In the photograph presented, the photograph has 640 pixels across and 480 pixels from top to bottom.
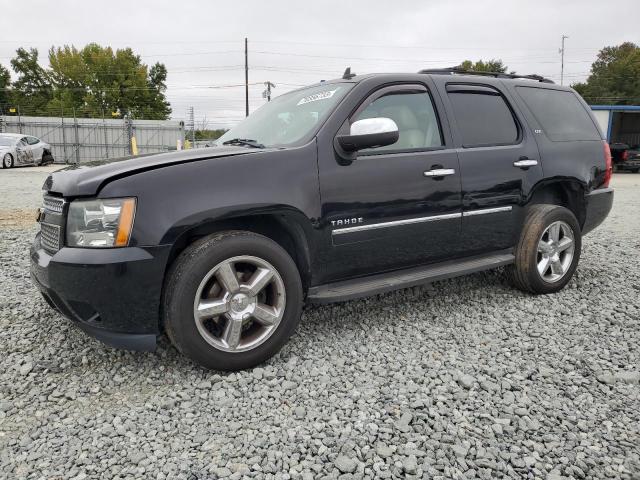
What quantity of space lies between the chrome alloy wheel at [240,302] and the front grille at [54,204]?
2.90 ft

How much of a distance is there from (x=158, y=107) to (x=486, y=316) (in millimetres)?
59677

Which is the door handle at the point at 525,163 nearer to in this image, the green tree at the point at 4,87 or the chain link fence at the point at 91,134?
the chain link fence at the point at 91,134

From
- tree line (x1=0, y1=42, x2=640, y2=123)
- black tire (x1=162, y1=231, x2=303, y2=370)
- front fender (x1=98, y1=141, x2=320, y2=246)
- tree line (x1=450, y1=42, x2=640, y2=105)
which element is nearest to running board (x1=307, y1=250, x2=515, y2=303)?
black tire (x1=162, y1=231, x2=303, y2=370)

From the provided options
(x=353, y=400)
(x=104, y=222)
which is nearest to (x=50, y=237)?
(x=104, y=222)

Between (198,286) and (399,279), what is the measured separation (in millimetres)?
1378

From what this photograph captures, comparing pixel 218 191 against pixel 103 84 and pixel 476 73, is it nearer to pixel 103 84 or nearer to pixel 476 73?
pixel 476 73

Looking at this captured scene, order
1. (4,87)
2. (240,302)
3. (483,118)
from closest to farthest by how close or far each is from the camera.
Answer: (240,302) → (483,118) → (4,87)

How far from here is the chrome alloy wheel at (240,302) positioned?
2.69 metres

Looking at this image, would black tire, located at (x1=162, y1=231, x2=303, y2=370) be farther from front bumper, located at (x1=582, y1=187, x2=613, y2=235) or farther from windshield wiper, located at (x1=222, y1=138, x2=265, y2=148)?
front bumper, located at (x1=582, y1=187, x2=613, y2=235)

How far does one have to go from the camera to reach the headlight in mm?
2498

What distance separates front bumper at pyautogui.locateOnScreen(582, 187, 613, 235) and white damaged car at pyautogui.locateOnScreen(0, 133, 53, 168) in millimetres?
20670

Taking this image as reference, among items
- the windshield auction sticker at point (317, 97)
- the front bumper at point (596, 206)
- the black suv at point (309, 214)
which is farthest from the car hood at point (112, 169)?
the front bumper at point (596, 206)

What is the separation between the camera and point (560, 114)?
4445mm

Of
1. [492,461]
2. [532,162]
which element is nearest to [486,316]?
[532,162]
